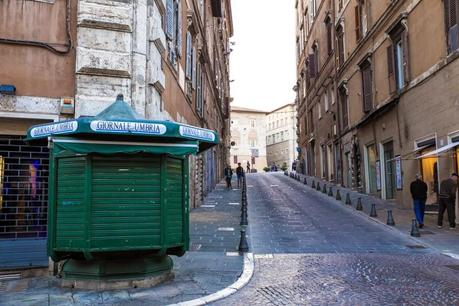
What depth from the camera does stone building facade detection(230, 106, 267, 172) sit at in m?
101

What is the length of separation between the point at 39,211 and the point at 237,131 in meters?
93.2

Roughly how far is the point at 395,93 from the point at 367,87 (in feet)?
14.7

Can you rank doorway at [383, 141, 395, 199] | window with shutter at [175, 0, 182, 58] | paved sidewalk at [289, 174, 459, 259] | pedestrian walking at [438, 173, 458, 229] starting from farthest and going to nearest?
doorway at [383, 141, 395, 199]
window with shutter at [175, 0, 182, 58]
pedestrian walking at [438, 173, 458, 229]
paved sidewalk at [289, 174, 459, 259]

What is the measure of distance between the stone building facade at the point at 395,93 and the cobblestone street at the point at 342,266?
13.6 feet

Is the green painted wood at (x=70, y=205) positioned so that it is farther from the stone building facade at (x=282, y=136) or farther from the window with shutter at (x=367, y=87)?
the stone building facade at (x=282, y=136)

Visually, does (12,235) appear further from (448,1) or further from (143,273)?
(448,1)

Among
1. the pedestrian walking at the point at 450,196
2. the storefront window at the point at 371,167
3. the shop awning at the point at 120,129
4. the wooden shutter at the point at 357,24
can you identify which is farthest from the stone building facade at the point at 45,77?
the wooden shutter at the point at 357,24

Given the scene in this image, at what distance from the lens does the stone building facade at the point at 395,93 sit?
16250mm

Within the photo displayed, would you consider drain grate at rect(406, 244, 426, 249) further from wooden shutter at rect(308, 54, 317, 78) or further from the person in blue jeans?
wooden shutter at rect(308, 54, 317, 78)

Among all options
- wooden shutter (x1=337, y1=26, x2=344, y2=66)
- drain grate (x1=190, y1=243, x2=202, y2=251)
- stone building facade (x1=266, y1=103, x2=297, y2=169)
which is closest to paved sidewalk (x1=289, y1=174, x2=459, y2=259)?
drain grate (x1=190, y1=243, x2=202, y2=251)

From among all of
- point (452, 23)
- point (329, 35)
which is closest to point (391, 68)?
point (452, 23)

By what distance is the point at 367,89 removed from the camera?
26.0 m

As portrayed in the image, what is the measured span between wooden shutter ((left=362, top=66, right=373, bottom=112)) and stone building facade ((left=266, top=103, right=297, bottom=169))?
223 ft

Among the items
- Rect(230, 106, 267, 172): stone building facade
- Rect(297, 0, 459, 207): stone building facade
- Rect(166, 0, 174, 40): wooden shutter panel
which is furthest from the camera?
Rect(230, 106, 267, 172): stone building facade
